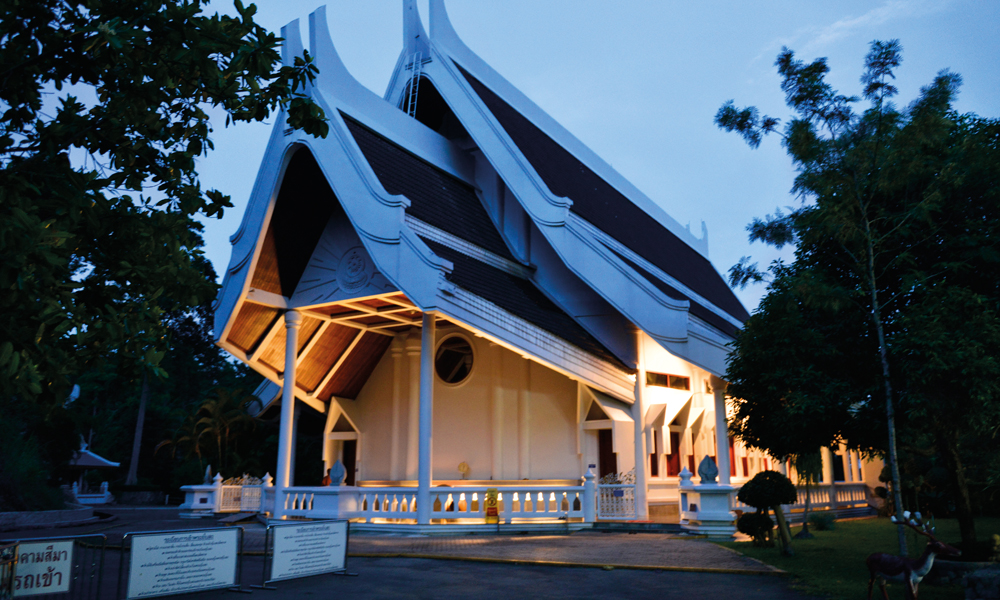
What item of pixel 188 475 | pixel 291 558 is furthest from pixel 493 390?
pixel 188 475

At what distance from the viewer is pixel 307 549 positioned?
884cm

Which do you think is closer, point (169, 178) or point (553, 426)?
point (169, 178)

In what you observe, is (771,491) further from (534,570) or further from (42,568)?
(42,568)

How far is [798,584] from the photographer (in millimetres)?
8922

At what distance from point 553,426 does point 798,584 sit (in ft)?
37.9

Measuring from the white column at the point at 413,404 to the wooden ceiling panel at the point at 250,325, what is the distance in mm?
3811

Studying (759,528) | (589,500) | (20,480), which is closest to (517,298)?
(589,500)

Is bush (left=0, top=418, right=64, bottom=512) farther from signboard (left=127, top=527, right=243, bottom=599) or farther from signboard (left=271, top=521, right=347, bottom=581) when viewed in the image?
signboard (left=127, top=527, right=243, bottom=599)

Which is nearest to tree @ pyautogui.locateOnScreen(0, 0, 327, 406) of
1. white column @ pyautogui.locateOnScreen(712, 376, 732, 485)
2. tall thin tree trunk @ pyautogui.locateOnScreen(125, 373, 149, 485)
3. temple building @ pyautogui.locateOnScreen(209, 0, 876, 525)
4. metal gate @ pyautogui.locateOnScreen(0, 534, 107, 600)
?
metal gate @ pyautogui.locateOnScreen(0, 534, 107, 600)

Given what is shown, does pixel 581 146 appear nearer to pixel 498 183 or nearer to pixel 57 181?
pixel 498 183

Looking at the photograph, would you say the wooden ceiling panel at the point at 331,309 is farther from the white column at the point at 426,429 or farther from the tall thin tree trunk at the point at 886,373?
the tall thin tree trunk at the point at 886,373

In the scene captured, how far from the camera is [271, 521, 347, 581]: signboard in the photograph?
27.8 ft

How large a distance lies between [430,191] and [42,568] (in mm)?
14025

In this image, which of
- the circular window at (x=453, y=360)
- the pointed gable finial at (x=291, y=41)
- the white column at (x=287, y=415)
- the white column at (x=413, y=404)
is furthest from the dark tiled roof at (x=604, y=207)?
the white column at (x=287, y=415)
